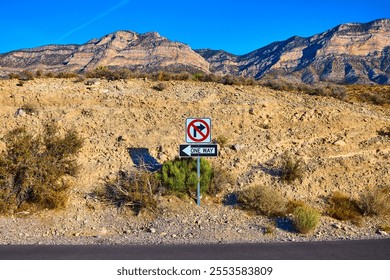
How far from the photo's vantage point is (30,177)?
10781 millimetres

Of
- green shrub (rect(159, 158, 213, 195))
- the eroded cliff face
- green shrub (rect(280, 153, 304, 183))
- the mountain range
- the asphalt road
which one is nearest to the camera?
the asphalt road

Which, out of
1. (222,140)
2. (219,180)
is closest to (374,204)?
(219,180)

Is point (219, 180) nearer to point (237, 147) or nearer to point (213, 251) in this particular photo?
point (237, 147)

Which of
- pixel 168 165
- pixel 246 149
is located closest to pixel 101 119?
pixel 168 165

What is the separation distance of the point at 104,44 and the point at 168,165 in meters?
117

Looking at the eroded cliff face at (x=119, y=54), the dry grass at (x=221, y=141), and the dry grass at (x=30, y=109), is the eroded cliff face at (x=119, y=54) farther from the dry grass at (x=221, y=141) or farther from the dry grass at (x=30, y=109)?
the dry grass at (x=221, y=141)

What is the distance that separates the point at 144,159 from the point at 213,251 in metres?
6.08

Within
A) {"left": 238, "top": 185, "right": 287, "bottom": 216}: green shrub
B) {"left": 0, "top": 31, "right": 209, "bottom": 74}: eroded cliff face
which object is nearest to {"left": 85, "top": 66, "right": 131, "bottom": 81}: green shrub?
{"left": 238, "top": 185, "right": 287, "bottom": 216}: green shrub

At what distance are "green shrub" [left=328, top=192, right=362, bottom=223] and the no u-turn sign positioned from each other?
3835mm

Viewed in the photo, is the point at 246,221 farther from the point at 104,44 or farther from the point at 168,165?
the point at 104,44

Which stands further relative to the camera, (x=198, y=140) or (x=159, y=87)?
(x=159, y=87)

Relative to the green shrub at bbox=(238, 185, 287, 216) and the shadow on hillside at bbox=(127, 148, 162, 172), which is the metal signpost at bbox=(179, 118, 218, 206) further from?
the shadow on hillside at bbox=(127, 148, 162, 172)

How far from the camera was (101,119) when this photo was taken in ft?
50.2

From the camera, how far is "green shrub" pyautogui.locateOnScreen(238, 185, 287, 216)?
34.4 ft
